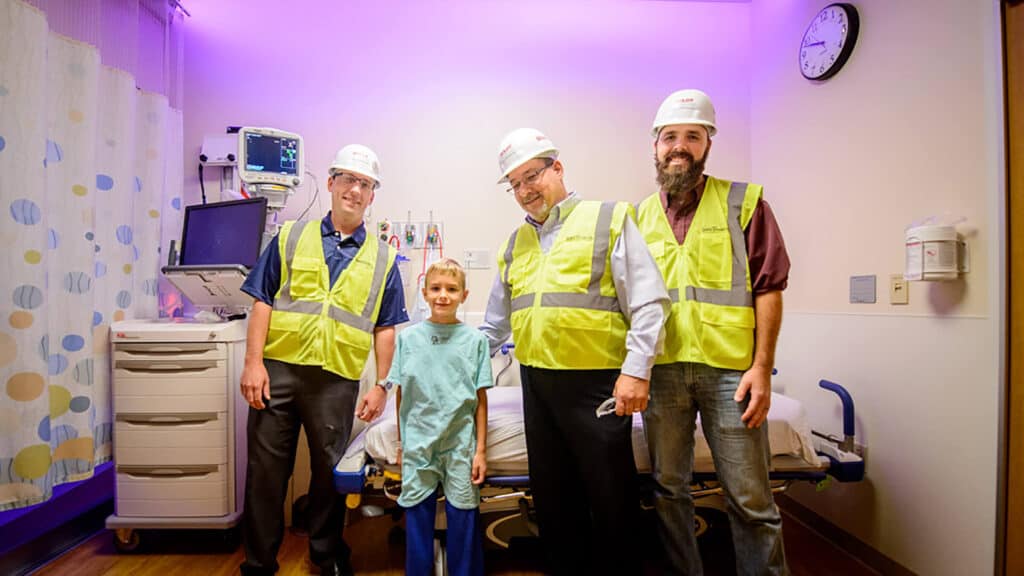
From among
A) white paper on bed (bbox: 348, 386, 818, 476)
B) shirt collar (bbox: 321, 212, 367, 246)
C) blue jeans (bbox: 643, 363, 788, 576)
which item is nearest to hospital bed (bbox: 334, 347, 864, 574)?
white paper on bed (bbox: 348, 386, 818, 476)

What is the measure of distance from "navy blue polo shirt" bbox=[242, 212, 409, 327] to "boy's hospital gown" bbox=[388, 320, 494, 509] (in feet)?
0.58

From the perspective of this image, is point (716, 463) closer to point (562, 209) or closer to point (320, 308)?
point (562, 209)

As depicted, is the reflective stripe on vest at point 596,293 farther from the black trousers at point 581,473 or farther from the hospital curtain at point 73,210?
the hospital curtain at point 73,210

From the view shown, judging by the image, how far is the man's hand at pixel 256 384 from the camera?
1.64 m

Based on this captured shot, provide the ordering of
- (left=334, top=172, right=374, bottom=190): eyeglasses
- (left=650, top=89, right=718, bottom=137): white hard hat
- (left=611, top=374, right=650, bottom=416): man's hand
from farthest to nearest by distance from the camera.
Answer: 1. (left=334, top=172, right=374, bottom=190): eyeglasses
2. (left=650, top=89, right=718, bottom=137): white hard hat
3. (left=611, top=374, right=650, bottom=416): man's hand

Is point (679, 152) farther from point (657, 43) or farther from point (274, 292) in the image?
point (657, 43)

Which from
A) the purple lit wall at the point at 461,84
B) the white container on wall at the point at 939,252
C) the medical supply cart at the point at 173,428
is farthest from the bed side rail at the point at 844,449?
the medical supply cart at the point at 173,428

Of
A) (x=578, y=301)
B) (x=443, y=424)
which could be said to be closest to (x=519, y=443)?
(x=443, y=424)

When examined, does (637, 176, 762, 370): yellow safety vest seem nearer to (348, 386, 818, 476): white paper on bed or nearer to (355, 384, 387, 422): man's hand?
Answer: (348, 386, 818, 476): white paper on bed

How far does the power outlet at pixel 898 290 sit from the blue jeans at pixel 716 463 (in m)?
0.90

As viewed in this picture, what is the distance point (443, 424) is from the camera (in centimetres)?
160

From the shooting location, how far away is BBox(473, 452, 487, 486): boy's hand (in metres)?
1.62

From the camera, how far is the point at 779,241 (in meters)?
1.38

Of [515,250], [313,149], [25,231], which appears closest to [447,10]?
[313,149]
